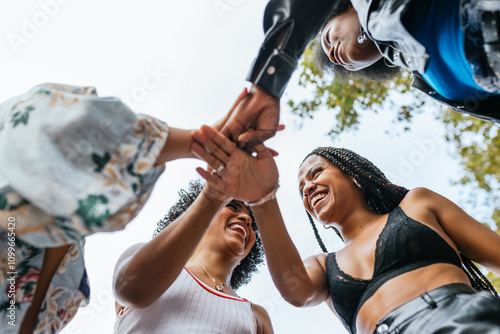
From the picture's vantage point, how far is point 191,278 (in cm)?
208

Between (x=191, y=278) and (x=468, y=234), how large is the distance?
4.40ft

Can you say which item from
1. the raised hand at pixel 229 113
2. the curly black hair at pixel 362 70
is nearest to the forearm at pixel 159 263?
the raised hand at pixel 229 113

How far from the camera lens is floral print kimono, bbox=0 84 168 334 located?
102cm

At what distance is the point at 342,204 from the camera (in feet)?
7.56

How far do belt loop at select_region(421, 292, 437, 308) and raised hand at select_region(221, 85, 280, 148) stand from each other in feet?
3.00

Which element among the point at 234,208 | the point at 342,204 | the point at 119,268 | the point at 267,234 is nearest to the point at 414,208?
the point at 342,204

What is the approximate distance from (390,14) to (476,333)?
108 cm

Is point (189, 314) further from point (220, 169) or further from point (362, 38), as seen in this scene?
point (362, 38)

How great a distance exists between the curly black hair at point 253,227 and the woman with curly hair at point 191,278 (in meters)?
0.55

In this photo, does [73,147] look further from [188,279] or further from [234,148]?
[188,279]

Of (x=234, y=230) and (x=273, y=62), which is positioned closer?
(x=273, y=62)

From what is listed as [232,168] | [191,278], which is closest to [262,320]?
[191,278]

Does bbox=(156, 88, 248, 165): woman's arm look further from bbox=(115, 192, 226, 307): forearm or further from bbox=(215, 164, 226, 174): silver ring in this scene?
bbox=(115, 192, 226, 307): forearm

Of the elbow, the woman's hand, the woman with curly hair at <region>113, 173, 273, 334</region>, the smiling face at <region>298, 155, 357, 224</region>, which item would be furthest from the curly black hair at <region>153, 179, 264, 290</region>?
the woman's hand
